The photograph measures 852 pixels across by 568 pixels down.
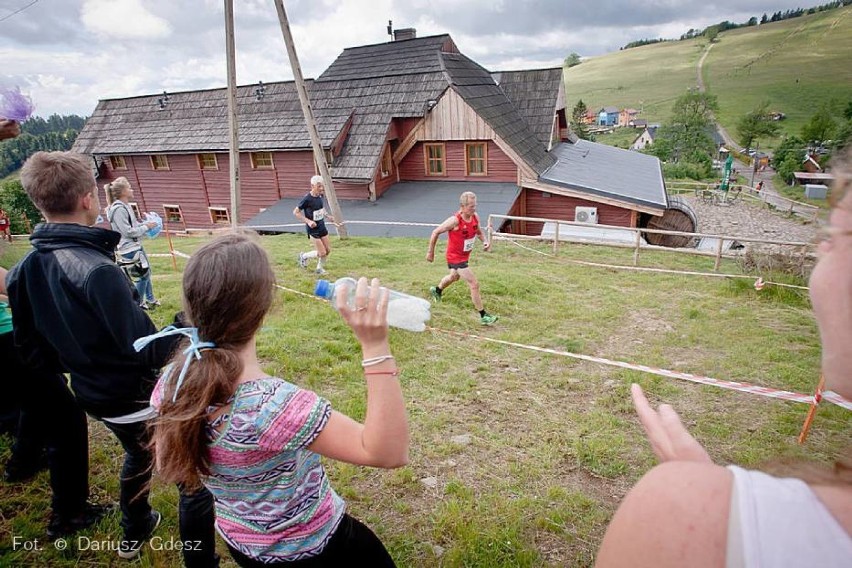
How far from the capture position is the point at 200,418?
1374mm

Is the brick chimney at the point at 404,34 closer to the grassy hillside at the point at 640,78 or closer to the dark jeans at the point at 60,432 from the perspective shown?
the dark jeans at the point at 60,432

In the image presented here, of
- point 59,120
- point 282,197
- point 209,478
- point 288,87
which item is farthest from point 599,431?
point 59,120

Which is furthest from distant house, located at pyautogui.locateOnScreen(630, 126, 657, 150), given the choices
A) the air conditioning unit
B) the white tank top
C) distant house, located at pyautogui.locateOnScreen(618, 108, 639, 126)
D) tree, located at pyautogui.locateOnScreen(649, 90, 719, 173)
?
the white tank top

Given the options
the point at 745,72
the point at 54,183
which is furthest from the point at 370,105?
the point at 745,72

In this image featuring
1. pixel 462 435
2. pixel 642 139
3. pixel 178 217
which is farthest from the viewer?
pixel 642 139

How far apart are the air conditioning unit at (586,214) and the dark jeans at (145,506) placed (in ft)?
54.3

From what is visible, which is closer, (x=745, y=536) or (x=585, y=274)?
(x=745, y=536)

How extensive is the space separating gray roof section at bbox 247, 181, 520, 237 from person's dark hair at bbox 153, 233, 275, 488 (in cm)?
1244

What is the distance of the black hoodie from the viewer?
2.15 meters

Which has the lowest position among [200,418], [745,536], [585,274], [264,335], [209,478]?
[585,274]

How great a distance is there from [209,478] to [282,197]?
20000 millimetres

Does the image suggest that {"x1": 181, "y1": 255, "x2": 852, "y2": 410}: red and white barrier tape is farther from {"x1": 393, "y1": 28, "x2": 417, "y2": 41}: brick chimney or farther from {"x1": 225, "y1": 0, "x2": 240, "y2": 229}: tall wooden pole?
{"x1": 393, "y1": 28, "x2": 417, "y2": 41}: brick chimney

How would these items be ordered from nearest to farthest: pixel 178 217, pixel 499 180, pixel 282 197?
pixel 499 180
pixel 282 197
pixel 178 217

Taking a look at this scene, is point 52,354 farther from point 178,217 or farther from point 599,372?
point 178,217
